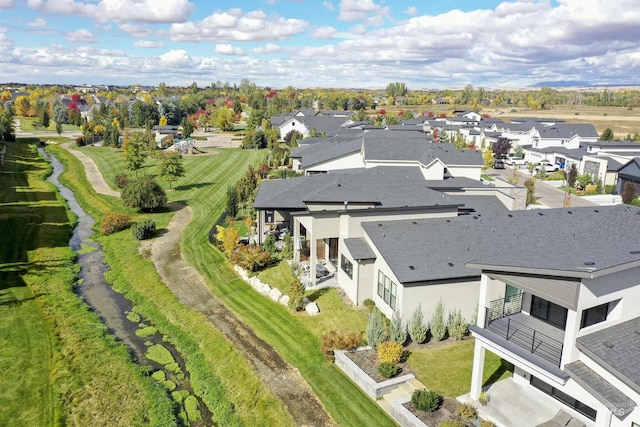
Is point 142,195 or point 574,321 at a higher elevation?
point 574,321

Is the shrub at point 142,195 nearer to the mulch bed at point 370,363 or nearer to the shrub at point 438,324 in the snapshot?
the mulch bed at point 370,363

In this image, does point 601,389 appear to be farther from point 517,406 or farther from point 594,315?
point 517,406

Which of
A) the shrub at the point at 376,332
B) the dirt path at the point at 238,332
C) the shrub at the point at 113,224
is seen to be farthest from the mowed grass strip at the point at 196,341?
the shrub at the point at 376,332

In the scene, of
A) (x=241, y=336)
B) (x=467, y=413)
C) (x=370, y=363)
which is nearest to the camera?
(x=467, y=413)

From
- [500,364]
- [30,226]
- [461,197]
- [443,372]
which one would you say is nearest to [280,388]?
[443,372]

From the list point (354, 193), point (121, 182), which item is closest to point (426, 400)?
point (354, 193)

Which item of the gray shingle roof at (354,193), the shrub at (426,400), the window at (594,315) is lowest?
the shrub at (426,400)

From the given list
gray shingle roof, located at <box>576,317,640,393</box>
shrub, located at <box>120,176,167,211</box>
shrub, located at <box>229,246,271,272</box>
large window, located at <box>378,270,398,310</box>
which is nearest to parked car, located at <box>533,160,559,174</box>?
shrub, located at <box>229,246,271,272</box>
